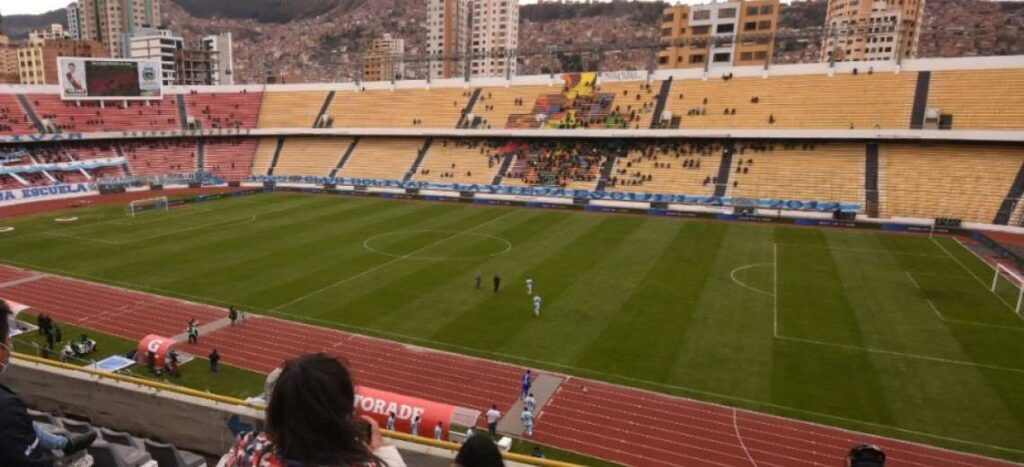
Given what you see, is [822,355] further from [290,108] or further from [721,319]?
[290,108]

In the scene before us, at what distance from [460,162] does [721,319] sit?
133 feet

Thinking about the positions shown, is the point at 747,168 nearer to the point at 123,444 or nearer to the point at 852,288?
the point at 852,288

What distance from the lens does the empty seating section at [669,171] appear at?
50812mm

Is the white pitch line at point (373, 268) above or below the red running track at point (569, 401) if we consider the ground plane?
above

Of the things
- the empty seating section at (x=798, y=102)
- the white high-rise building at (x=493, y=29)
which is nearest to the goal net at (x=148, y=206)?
the empty seating section at (x=798, y=102)

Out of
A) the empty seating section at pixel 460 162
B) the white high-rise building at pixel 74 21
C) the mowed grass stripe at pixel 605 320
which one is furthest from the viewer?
the white high-rise building at pixel 74 21

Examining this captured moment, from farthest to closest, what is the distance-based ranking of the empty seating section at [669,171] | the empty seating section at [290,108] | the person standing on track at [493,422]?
1. the empty seating section at [290,108]
2. the empty seating section at [669,171]
3. the person standing on track at [493,422]

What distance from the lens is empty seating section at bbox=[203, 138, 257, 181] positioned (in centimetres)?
6278

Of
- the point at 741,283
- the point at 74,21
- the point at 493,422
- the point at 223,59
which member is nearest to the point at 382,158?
the point at 741,283

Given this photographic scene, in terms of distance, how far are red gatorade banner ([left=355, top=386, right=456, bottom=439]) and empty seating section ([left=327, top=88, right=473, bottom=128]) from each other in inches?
1986

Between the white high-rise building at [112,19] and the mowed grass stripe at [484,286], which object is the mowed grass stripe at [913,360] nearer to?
the mowed grass stripe at [484,286]

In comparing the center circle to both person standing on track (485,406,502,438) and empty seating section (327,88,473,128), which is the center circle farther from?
empty seating section (327,88,473,128)

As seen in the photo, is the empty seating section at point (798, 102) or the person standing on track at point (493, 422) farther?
the empty seating section at point (798, 102)

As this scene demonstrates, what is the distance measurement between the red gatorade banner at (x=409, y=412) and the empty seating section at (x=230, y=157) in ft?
176
